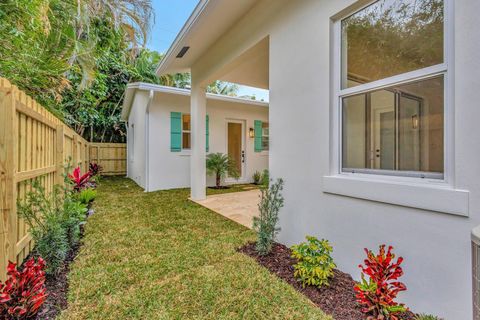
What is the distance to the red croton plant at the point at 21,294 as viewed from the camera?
4.78 ft

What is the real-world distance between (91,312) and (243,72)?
475cm

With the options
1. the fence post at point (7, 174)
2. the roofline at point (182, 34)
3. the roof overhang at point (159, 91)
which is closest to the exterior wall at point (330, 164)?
the roofline at point (182, 34)

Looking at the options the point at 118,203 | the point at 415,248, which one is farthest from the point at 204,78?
the point at 415,248

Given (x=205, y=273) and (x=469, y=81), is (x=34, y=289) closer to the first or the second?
(x=205, y=273)

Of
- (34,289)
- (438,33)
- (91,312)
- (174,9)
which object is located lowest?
(91,312)

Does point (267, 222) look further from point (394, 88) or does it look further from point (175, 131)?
point (175, 131)

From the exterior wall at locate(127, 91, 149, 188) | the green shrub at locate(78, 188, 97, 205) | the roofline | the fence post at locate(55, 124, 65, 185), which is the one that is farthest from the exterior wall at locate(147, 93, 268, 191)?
the fence post at locate(55, 124, 65, 185)

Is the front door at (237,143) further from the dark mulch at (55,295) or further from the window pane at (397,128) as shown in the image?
the dark mulch at (55,295)

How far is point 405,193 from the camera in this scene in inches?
69.0

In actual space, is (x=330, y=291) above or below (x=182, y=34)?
below

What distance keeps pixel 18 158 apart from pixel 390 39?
349 cm

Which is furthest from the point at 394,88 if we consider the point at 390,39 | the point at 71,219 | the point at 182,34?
the point at 182,34

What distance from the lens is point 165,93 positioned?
7.04 m

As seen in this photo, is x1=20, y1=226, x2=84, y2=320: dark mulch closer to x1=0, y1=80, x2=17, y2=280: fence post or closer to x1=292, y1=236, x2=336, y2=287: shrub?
x1=0, y1=80, x2=17, y2=280: fence post
